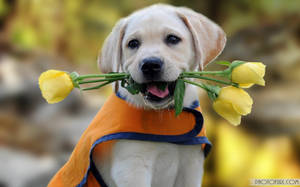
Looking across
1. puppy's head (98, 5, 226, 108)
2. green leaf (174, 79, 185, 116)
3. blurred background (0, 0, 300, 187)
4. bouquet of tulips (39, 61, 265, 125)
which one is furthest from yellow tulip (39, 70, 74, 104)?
blurred background (0, 0, 300, 187)

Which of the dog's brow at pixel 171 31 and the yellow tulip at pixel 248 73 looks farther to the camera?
the dog's brow at pixel 171 31

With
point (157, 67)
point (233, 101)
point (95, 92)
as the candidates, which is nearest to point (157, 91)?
point (157, 67)

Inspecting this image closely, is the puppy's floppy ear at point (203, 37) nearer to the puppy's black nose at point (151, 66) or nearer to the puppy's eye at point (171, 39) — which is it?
the puppy's eye at point (171, 39)

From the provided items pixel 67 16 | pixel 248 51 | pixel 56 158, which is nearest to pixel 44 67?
pixel 67 16

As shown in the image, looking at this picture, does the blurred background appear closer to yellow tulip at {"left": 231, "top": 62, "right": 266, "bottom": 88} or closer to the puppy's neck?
the puppy's neck

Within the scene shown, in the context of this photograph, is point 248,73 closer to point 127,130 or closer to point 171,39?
point 171,39

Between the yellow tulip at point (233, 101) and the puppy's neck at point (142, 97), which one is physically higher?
the yellow tulip at point (233, 101)

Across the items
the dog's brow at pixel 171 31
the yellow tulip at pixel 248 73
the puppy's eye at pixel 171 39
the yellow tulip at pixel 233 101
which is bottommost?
the yellow tulip at pixel 233 101

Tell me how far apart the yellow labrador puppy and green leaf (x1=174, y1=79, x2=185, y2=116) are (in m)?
0.05

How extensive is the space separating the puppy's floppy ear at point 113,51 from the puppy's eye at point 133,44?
67 mm

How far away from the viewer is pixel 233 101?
158 centimetres

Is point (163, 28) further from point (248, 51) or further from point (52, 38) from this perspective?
point (52, 38)

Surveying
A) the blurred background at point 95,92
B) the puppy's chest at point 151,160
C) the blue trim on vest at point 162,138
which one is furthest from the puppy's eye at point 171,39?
the blurred background at point 95,92

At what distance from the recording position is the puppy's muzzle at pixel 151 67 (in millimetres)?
1659
